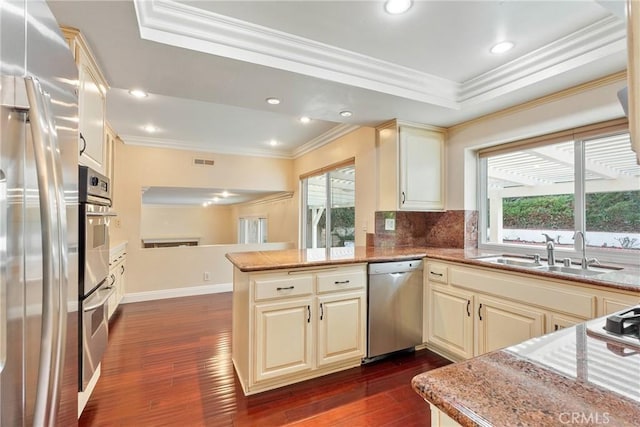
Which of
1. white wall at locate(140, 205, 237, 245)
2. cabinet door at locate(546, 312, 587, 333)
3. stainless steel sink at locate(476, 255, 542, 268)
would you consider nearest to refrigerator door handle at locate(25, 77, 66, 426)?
cabinet door at locate(546, 312, 587, 333)

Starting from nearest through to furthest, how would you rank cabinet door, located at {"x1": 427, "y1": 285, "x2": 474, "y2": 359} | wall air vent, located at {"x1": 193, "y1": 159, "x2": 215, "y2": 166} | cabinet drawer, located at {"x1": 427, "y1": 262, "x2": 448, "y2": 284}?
cabinet door, located at {"x1": 427, "y1": 285, "x2": 474, "y2": 359}
cabinet drawer, located at {"x1": 427, "y1": 262, "x2": 448, "y2": 284}
wall air vent, located at {"x1": 193, "y1": 159, "x2": 215, "y2": 166}

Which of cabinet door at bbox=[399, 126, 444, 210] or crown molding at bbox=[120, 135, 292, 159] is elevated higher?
crown molding at bbox=[120, 135, 292, 159]

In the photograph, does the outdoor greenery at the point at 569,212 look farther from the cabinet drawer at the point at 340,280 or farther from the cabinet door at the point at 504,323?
the cabinet drawer at the point at 340,280

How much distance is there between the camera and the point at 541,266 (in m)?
2.34

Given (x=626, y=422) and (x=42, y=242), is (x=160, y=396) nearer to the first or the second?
(x=42, y=242)

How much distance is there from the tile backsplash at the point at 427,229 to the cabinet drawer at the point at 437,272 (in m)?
0.69

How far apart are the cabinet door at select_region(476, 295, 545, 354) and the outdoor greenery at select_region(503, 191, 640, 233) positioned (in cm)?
98

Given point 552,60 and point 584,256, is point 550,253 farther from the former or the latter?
point 552,60

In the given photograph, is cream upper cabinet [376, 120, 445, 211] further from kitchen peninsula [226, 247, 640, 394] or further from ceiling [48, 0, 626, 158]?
kitchen peninsula [226, 247, 640, 394]

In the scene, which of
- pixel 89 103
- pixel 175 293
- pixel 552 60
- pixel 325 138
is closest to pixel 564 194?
pixel 552 60

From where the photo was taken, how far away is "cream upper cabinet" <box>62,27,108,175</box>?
1614mm

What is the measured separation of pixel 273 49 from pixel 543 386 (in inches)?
82.6

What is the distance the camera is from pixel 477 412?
0.56 metres

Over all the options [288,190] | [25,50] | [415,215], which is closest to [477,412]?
[25,50]
